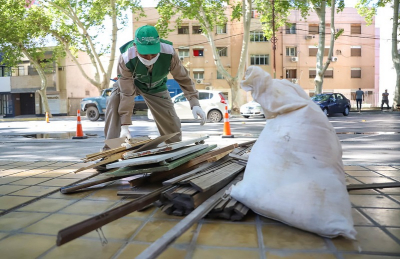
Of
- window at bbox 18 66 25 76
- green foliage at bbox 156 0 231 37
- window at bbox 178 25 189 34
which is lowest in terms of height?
window at bbox 18 66 25 76

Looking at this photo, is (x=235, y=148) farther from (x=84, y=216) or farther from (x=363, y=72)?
(x=363, y=72)

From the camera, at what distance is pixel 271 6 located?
2511cm

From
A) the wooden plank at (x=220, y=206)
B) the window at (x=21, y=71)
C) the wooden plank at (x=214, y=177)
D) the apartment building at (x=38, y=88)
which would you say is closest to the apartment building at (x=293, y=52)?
the apartment building at (x=38, y=88)

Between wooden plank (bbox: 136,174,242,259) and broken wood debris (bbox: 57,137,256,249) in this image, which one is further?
broken wood debris (bbox: 57,137,256,249)

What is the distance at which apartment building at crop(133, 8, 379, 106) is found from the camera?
32.5m

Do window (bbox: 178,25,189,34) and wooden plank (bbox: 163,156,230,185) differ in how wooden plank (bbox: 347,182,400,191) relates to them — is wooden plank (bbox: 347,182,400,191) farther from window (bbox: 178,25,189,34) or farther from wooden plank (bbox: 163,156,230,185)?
window (bbox: 178,25,189,34)

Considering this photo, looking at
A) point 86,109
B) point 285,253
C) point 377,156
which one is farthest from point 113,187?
point 86,109

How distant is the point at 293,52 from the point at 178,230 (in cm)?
3458

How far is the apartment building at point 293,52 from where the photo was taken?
107 ft

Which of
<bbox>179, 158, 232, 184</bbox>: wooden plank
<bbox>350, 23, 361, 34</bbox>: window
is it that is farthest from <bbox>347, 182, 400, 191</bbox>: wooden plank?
<bbox>350, 23, 361, 34</bbox>: window

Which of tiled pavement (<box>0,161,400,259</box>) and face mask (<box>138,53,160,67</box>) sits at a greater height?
face mask (<box>138,53,160,67</box>)

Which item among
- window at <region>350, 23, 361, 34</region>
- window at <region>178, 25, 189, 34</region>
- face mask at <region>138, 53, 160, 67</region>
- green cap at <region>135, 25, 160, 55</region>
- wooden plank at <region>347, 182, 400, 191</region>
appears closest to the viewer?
wooden plank at <region>347, 182, 400, 191</region>

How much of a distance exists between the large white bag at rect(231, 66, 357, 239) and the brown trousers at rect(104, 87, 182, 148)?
1971 millimetres

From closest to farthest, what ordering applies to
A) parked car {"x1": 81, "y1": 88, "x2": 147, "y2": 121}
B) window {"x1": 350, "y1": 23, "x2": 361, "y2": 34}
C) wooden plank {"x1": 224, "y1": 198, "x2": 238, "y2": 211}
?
wooden plank {"x1": 224, "y1": 198, "x2": 238, "y2": 211} < parked car {"x1": 81, "y1": 88, "x2": 147, "y2": 121} < window {"x1": 350, "y1": 23, "x2": 361, "y2": 34}
